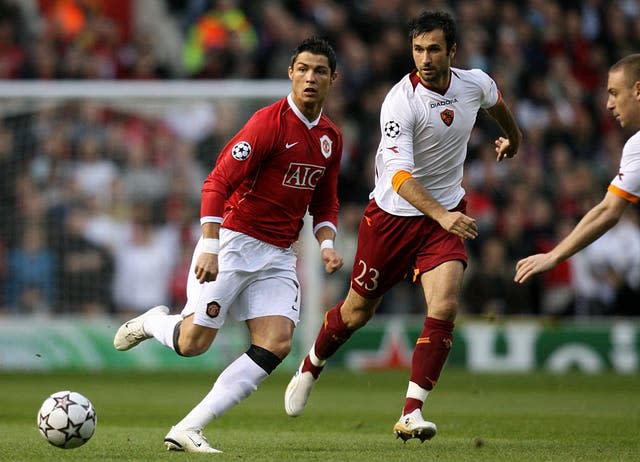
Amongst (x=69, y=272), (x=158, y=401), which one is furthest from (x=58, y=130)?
(x=158, y=401)

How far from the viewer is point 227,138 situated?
17125 millimetres

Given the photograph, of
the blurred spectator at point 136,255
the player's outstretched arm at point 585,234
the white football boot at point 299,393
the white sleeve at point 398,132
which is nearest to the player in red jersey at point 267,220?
the white sleeve at point 398,132

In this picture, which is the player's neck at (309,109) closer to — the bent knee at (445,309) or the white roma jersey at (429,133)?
the white roma jersey at (429,133)

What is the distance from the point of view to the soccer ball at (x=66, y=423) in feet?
24.4

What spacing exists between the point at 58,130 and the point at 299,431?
8404mm

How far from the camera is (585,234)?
22.5 ft

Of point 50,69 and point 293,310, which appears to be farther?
point 50,69

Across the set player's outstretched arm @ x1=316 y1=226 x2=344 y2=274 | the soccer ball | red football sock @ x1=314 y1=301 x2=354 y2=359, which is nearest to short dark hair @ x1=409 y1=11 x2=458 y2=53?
player's outstretched arm @ x1=316 y1=226 x2=344 y2=274

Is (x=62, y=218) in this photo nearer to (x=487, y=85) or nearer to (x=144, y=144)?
(x=144, y=144)

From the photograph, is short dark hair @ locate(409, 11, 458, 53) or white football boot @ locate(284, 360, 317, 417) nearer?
short dark hair @ locate(409, 11, 458, 53)

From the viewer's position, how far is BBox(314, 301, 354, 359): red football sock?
9445mm

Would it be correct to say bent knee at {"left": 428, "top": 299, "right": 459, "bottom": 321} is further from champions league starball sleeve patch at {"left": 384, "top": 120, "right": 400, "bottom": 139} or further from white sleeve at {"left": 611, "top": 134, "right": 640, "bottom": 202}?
white sleeve at {"left": 611, "top": 134, "right": 640, "bottom": 202}

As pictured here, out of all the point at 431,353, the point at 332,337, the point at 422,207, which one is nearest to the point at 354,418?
the point at 332,337

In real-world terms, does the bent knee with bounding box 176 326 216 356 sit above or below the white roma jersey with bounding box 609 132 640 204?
below
